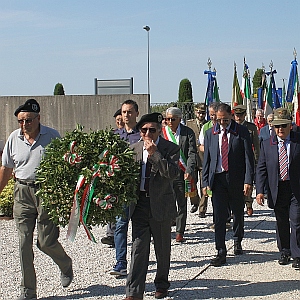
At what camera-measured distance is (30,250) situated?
260 inches

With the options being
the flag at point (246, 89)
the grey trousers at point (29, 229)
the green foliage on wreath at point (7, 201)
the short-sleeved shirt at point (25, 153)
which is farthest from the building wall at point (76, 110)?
the grey trousers at point (29, 229)

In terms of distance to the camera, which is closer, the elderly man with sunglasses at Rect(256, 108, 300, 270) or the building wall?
the elderly man with sunglasses at Rect(256, 108, 300, 270)

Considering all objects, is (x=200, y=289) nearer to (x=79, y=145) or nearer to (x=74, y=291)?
(x=74, y=291)

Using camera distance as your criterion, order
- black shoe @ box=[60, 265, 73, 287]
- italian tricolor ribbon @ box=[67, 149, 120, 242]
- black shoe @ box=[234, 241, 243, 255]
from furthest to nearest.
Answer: black shoe @ box=[234, 241, 243, 255] → black shoe @ box=[60, 265, 73, 287] → italian tricolor ribbon @ box=[67, 149, 120, 242]

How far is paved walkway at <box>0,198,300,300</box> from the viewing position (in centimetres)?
681

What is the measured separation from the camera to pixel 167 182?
6469 mm

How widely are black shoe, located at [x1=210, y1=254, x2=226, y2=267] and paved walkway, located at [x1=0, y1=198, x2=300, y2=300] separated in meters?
0.06

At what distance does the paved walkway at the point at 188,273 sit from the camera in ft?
22.3

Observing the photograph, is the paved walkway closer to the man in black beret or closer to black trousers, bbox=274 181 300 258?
black trousers, bbox=274 181 300 258

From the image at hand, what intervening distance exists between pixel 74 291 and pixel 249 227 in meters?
4.69

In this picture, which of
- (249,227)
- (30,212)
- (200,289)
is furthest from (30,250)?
(249,227)

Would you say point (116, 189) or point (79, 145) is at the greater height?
point (79, 145)

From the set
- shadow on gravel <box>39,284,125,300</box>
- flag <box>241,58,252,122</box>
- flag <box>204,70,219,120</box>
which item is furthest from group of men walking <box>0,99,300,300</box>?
flag <box>241,58,252,122</box>

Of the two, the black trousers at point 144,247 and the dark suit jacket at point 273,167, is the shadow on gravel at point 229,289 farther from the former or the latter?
the dark suit jacket at point 273,167
